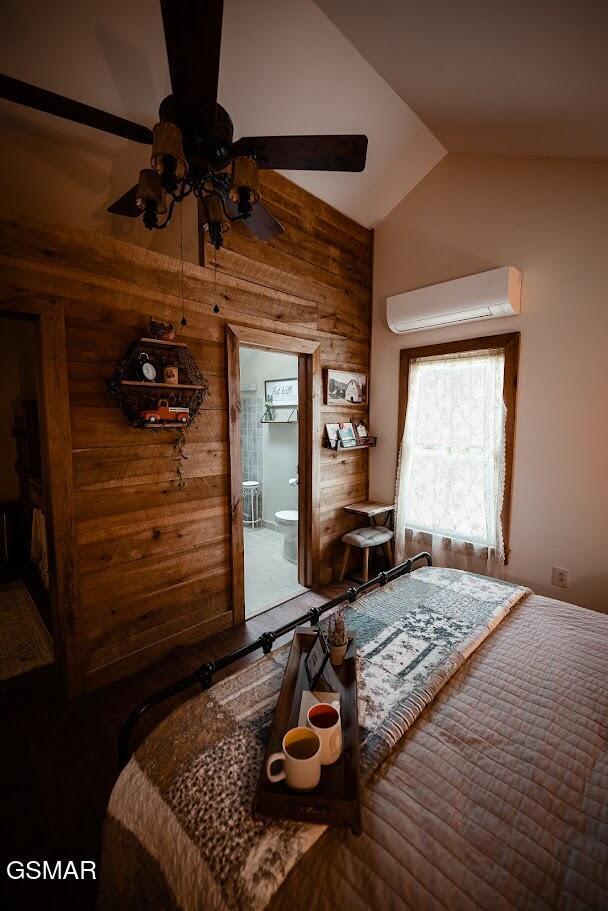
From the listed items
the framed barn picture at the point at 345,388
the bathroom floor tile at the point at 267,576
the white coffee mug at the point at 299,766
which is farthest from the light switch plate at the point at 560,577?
the white coffee mug at the point at 299,766

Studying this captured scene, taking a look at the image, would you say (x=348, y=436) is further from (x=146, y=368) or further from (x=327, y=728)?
(x=327, y=728)

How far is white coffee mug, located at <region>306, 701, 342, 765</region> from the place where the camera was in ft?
3.00

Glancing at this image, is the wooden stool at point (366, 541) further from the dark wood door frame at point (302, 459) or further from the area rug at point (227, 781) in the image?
the area rug at point (227, 781)

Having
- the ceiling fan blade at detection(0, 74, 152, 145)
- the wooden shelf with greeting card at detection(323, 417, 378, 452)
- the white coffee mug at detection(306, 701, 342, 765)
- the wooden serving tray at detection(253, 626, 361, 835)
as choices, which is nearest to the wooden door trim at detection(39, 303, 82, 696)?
the ceiling fan blade at detection(0, 74, 152, 145)

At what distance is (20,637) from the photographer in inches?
100

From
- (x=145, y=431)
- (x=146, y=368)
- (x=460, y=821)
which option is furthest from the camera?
(x=145, y=431)

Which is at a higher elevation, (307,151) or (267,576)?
(307,151)

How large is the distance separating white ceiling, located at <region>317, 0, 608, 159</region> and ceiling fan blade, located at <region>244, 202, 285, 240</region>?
1011mm

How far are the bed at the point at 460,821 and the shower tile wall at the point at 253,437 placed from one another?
4.01 m

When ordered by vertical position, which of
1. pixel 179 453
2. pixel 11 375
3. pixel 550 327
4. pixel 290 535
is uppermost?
pixel 550 327

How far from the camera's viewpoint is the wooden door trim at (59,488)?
5.75 ft

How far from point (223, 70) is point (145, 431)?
1.90 metres

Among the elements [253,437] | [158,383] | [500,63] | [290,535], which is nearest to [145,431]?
[158,383]

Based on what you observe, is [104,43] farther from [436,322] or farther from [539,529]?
[539,529]
